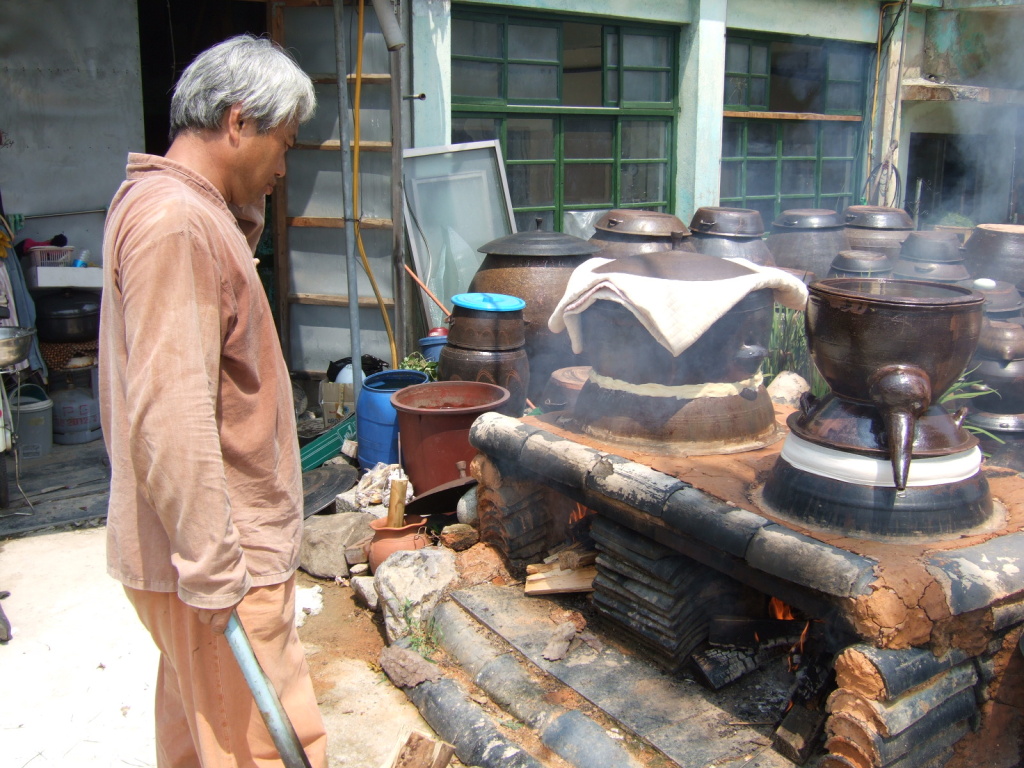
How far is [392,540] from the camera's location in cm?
456

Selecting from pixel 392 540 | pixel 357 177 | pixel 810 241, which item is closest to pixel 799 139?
pixel 810 241

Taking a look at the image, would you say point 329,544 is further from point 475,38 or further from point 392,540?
point 475,38

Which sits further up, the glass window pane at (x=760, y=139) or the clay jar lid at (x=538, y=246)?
the glass window pane at (x=760, y=139)

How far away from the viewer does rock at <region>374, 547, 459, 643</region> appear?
395 centimetres

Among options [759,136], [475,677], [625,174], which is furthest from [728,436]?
[759,136]

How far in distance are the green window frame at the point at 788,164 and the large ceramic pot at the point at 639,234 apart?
11.9ft

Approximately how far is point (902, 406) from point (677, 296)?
1104 mm

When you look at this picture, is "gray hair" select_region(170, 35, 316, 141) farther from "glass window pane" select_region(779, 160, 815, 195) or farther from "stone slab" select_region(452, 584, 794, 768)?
"glass window pane" select_region(779, 160, 815, 195)

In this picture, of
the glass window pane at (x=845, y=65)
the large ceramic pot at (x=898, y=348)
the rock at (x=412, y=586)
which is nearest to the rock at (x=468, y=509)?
the rock at (x=412, y=586)

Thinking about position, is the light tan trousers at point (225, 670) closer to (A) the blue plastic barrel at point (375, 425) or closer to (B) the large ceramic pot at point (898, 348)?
(B) the large ceramic pot at point (898, 348)

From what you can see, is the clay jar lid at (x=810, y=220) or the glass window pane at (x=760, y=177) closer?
the clay jar lid at (x=810, y=220)

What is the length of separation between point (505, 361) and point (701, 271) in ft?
6.42

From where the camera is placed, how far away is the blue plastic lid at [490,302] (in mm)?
5473

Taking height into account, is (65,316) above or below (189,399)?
below
